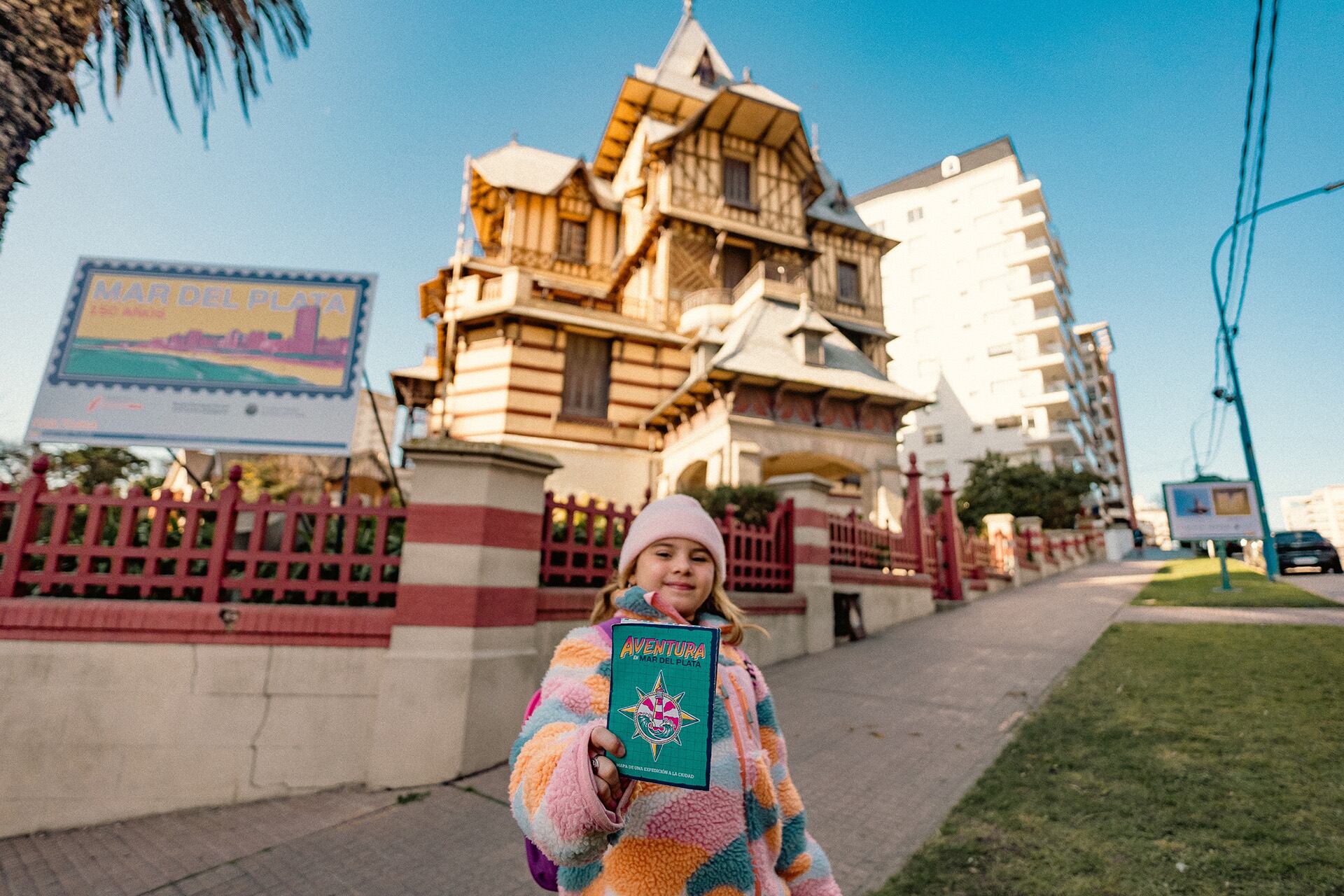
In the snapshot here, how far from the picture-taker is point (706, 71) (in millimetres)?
22547

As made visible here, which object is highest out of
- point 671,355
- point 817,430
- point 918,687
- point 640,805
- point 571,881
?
point 671,355

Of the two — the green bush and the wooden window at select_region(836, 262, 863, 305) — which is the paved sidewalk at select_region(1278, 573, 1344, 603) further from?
the wooden window at select_region(836, 262, 863, 305)

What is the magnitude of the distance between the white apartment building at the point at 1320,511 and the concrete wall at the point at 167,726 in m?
189

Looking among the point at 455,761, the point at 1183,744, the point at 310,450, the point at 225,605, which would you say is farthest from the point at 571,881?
the point at 310,450

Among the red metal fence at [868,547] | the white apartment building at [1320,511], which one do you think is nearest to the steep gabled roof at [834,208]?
the red metal fence at [868,547]

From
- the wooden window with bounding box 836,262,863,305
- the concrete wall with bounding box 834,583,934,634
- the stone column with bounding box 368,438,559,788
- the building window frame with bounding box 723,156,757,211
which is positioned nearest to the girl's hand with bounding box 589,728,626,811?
the stone column with bounding box 368,438,559,788

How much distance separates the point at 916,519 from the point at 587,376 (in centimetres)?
938

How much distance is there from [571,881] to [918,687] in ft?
19.4

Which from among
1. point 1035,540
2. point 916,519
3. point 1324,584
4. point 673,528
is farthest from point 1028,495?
point 673,528

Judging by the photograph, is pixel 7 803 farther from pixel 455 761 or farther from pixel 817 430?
pixel 817 430

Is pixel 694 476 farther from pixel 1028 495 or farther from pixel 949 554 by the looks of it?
pixel 1028 495

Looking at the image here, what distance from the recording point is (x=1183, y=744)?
4133 millimetres

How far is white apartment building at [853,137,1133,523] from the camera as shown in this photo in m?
42.8

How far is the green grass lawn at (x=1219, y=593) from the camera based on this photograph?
9812 mm
